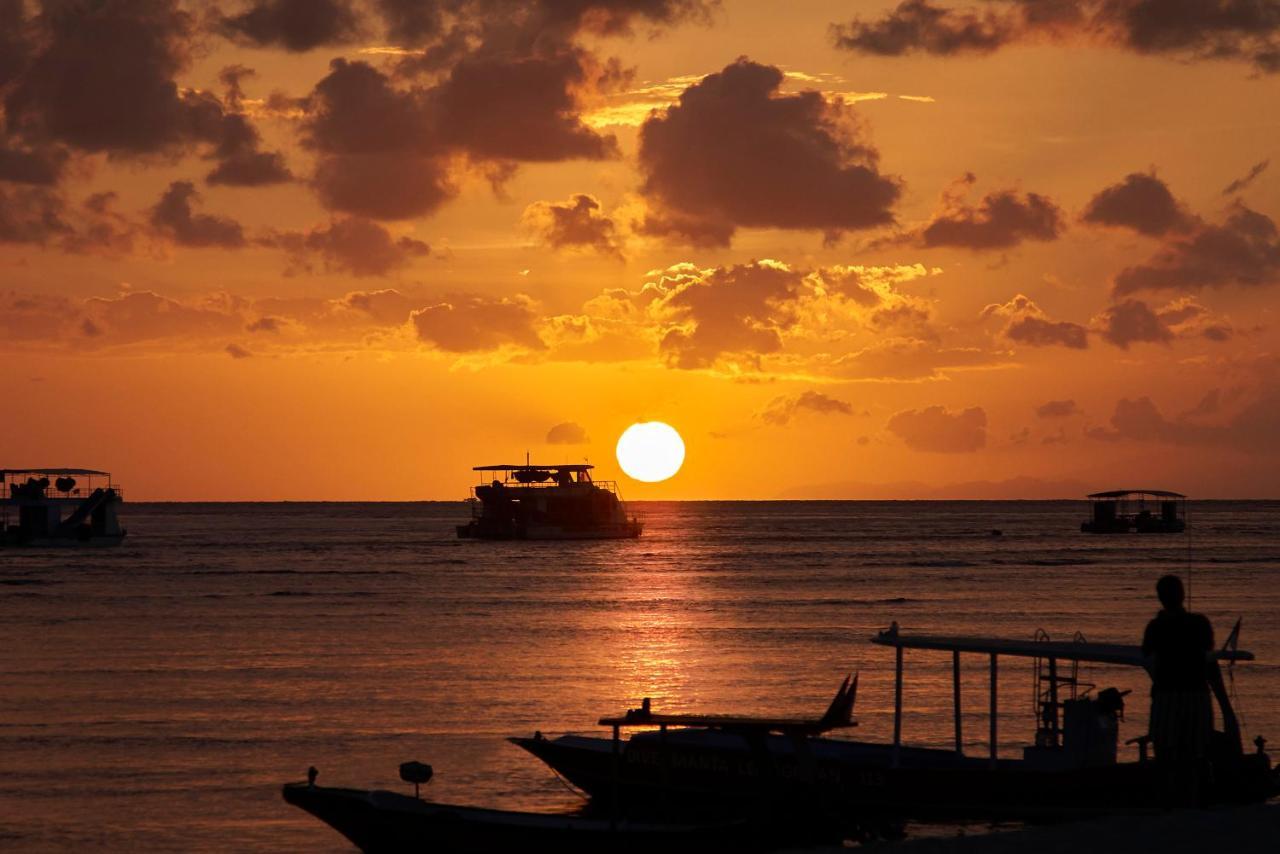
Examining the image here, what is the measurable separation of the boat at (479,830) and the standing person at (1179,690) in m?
5.41

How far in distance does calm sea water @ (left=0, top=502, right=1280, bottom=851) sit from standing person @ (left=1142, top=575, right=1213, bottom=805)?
12.9 m

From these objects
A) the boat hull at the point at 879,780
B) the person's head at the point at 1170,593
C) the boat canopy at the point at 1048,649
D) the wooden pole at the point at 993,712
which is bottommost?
the boat hull at the point at 879,780

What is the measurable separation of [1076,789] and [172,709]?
81.4ft

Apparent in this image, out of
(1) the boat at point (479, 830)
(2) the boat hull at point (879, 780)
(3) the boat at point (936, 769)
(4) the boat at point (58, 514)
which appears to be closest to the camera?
(1) the boat at point (479, 830)

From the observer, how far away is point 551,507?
176 m

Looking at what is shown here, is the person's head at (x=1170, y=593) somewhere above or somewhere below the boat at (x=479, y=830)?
above

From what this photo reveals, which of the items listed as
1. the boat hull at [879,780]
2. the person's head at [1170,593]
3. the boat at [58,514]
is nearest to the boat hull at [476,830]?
the boat hull at [879,780]

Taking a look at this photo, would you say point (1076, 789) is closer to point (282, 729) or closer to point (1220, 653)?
point (1220, 653)

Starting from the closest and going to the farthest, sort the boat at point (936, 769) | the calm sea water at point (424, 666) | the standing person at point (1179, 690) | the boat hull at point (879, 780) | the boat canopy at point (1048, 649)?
the standing person at point (1179, 690), the boat canopy at point (1048, 649), the boat at point (936, 769), the boat hull at point (879, 780), the calm sea water at point (424, 666)

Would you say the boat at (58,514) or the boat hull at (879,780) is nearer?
the boat hull at (879,780)

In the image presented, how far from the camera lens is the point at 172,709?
40938 mm

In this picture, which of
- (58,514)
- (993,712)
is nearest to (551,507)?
(58,514)

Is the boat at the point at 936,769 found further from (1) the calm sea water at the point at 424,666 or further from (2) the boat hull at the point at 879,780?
(1) the calm sea water at the point at 424,666

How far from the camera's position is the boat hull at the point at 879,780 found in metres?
23.7
